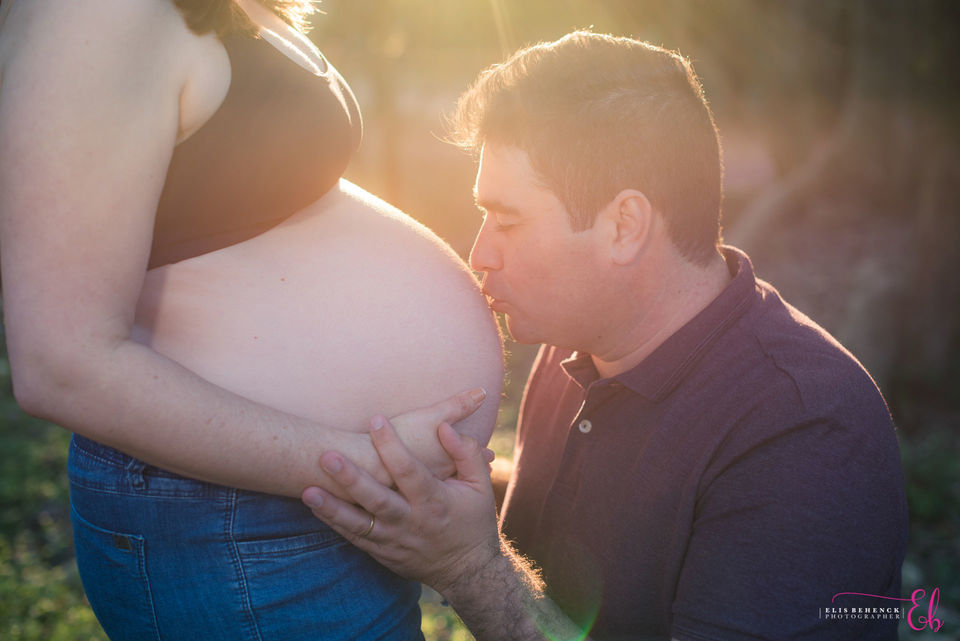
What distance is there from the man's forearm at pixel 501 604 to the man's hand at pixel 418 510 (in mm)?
22

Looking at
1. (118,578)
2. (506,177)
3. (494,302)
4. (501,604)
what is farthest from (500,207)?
(118,578)

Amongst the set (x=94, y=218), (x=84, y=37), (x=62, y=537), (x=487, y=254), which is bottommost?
(x=62, y=537)

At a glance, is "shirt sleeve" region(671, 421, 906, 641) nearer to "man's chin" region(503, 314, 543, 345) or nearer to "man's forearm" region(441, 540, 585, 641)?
"man's forearm" region(441, 540, 585, 641)

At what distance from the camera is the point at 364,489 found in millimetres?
1274

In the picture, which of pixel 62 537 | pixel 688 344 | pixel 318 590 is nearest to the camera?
pixel 318 590

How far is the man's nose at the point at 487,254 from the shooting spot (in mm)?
1749

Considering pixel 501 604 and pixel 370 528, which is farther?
pixel 501 604

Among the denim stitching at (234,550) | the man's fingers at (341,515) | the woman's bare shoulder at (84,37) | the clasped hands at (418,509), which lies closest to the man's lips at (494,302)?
the clasped hands at (418,509)

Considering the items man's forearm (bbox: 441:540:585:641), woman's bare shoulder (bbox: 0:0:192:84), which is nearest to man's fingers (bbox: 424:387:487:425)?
man's forearm (bbox: 441:540:585:641)

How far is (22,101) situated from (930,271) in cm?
566

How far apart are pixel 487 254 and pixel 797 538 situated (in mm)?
912

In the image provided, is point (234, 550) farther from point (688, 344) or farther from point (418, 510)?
point (688, 344)

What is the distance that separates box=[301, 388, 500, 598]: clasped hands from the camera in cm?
128

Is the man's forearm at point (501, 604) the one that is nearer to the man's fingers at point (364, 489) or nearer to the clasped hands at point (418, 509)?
the clasped hands at point (418, 509)
